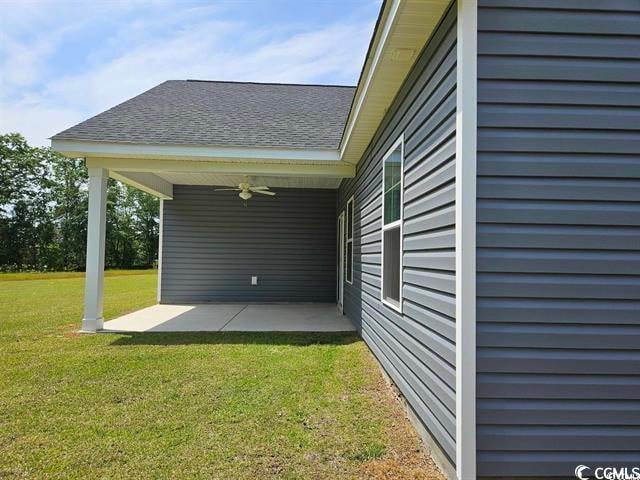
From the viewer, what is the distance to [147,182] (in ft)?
23.3

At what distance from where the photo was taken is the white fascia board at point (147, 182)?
20.3 ft

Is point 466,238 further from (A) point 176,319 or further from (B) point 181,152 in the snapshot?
(A) point 176,319

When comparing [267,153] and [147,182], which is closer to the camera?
[267,153]

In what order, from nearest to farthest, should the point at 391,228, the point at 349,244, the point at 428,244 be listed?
the point at 428,244 < the point at 391,228 < the point at 349,244

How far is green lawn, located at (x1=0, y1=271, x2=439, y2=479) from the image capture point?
2043 millimetres

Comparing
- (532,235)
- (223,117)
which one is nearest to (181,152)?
(223,117)

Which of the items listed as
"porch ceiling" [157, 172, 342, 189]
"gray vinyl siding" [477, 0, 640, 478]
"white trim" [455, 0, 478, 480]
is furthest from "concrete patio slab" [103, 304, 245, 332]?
"gray vinyl siding" [477, 0, 640, 478]

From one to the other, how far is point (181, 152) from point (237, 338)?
2838 millimetres

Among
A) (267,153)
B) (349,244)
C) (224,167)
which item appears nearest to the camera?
(267,153)

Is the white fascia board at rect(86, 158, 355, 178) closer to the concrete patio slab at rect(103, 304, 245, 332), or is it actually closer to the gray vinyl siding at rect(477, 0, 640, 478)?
the concrete patio slab at rect(103, 304, 245, 332)

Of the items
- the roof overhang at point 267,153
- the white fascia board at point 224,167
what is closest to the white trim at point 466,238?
the roof overhang at point 267,153

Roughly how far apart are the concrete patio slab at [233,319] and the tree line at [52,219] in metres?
22.0

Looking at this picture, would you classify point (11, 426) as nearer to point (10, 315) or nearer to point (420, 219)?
point (420, 219)

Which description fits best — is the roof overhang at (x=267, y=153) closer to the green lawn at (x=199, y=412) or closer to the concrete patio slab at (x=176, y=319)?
the concrete patio slab at (x=176, y=319)
